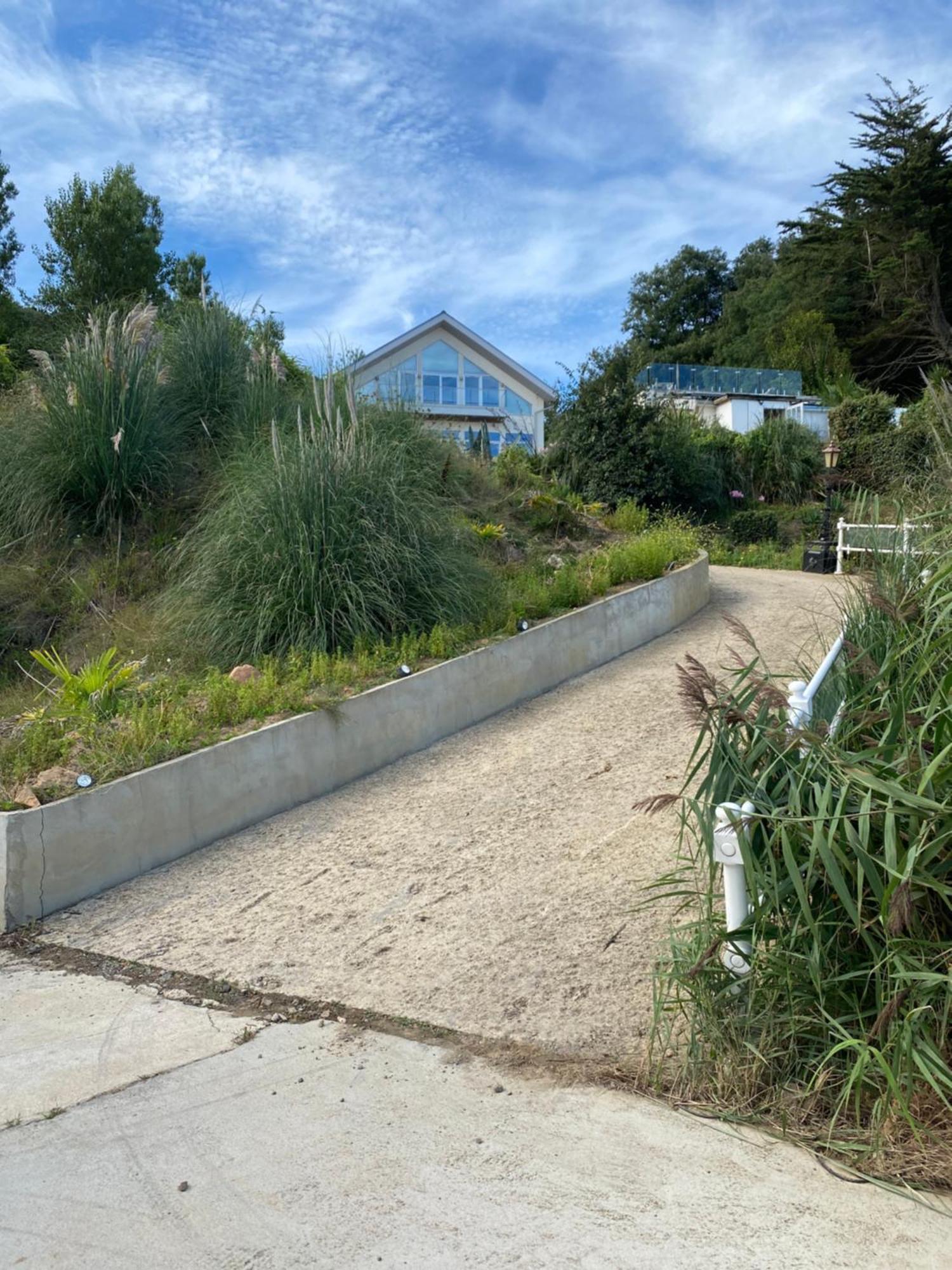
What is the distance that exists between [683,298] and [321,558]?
60.0 m

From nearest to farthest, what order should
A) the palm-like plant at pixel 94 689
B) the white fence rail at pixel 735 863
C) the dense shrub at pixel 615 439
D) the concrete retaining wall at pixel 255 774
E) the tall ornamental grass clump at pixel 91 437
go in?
the white fence rail at pixel 735 863 < the concrete retaining wall at pixel 255 774 < the palm-like plant at pixel 94 689 < the tall ornamental grass clump at pixel 91 437 < the dense shrub at pixel 615 439

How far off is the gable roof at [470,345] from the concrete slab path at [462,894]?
2466 cm

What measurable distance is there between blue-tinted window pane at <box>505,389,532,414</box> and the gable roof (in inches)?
20.4

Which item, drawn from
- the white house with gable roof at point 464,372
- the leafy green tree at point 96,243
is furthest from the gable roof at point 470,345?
the leafy green tree at point 96,243

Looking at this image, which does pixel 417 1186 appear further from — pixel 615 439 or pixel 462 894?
pixel 615 439

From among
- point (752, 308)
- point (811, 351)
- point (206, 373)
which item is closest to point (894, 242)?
point (811, 351)

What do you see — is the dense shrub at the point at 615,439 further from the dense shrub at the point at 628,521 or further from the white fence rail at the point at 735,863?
the white fence rail at the point at 735,863

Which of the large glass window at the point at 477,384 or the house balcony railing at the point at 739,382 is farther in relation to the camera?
the house balcony railing at the point at 739,382

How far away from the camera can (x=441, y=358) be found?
3397cm

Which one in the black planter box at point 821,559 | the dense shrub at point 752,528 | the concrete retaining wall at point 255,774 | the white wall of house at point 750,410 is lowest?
the concrete retaining wall at point 255,774

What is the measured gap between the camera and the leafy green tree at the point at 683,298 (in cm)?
6272

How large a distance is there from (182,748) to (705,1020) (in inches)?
154

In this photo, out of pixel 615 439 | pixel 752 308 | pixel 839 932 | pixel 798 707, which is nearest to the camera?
pixel 839 932

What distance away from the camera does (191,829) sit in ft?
20.2
